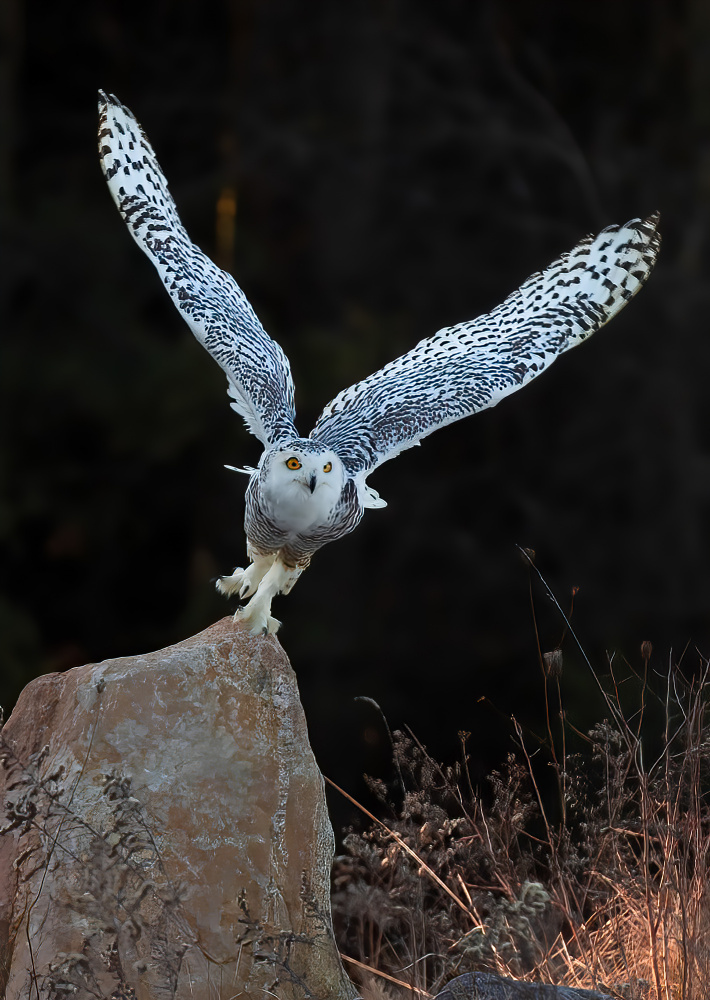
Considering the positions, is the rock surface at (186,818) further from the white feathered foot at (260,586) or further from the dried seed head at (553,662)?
the dried seed head at (553,662)

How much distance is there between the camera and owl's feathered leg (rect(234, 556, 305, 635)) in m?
2.51

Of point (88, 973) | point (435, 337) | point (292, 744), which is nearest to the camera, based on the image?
point (88, 973)

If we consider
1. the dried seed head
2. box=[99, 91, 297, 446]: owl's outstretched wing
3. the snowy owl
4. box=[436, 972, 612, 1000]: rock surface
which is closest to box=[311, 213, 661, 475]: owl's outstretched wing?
the snowy owl

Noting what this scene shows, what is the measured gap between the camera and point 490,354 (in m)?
3.06

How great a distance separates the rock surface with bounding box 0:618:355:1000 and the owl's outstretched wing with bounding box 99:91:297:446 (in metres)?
0.66

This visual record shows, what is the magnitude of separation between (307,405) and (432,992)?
3.53 metres

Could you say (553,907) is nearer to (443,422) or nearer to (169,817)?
(169,817)

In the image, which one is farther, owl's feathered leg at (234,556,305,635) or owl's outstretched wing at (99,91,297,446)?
owl's outstretched wing at (99,91,297,446)

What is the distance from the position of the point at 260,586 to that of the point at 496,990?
1.11 m

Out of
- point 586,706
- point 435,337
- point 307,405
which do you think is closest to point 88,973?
point 435,337

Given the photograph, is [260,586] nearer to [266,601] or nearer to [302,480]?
[266,601]

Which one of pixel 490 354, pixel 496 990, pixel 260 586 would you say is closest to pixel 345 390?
pixel 490 354

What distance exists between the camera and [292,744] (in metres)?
2.33

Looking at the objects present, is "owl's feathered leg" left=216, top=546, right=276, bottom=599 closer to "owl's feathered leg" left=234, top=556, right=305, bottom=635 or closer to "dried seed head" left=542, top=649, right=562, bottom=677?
"owl's feathered leg" left=234, top=556, right=305, bottom=635
